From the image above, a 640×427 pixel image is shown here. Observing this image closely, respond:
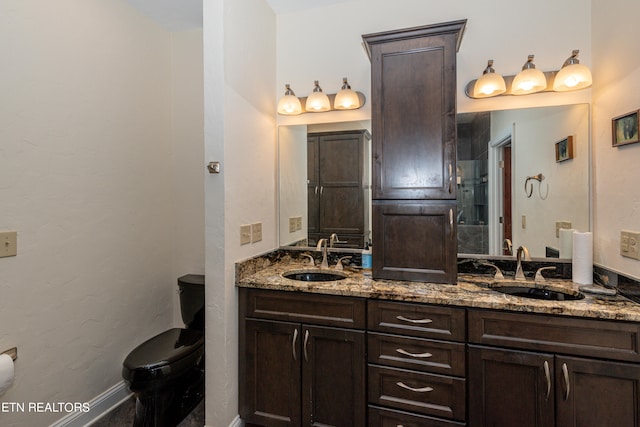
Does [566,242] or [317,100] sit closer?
[566,242]

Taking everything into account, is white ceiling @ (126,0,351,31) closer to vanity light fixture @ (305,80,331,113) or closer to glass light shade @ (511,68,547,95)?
vanity light fixture @ (305,80,331,113)

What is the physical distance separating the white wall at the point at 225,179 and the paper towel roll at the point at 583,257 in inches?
73.2

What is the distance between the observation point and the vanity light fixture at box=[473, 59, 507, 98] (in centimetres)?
181

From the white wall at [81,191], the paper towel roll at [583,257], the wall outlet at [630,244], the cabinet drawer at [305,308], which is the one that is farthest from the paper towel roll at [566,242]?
the white wall at [81,191]

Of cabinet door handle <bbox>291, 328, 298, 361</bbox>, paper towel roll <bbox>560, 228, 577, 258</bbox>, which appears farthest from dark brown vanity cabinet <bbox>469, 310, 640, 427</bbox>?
cabinet door handle <bbox>291, 328, 298, 361</bbox>

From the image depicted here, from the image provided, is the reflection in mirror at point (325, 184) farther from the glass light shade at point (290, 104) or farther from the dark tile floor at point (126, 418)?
the dark tile floor at point (126, 418)

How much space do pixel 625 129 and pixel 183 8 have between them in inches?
108

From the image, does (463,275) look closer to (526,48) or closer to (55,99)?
(526,48)

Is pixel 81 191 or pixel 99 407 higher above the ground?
pixel 81 191

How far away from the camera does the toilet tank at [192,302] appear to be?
7.17 ft

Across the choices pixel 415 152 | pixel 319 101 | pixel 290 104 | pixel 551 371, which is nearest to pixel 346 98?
pixel 319 101

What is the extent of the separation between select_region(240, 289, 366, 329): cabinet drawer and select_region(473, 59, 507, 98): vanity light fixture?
1436mm

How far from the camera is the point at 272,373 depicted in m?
1.71

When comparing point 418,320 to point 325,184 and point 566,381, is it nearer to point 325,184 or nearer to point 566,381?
point 566,381
